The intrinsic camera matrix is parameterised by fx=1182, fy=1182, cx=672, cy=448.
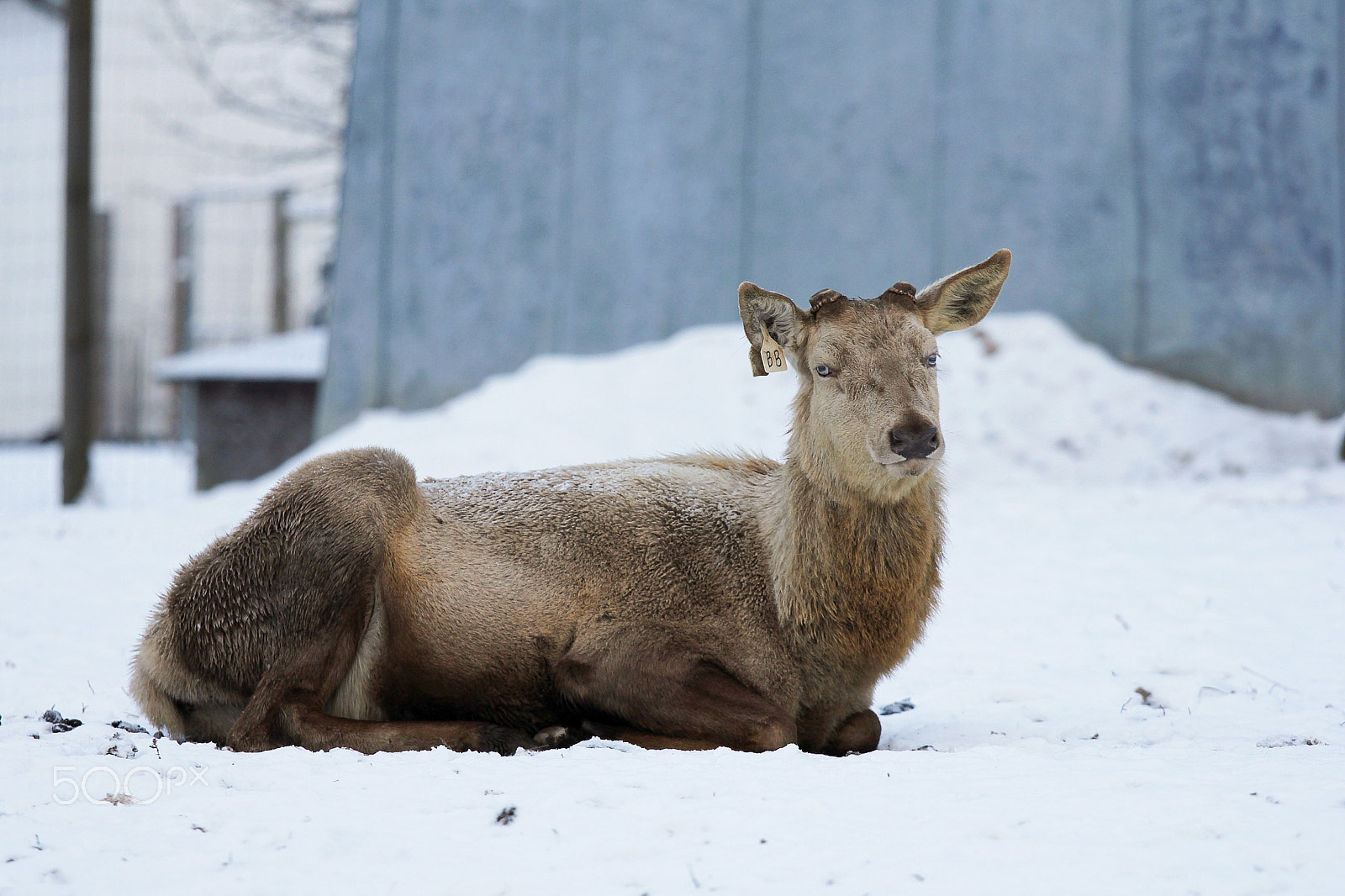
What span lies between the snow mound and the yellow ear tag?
15.4 feet

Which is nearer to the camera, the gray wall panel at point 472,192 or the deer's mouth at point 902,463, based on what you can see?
the deer's mouth at point 902,463

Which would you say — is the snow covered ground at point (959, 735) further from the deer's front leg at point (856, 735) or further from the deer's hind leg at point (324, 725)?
the deer's hind leg at point (324, 725)

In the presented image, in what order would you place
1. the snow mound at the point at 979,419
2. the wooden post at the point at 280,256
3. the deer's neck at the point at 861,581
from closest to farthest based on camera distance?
the deer's neck at the point at 861,581 → the snow mound at the point at 979,419 → the wooden post at the point at 280,256

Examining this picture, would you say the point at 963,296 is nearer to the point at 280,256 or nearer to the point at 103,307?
the point at 280,256

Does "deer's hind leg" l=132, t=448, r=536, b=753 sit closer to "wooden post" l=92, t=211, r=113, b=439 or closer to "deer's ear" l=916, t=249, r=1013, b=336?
"deer's ear" l=916, t=249, r=1013, b=336

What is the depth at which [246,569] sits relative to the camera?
4074 millimetres

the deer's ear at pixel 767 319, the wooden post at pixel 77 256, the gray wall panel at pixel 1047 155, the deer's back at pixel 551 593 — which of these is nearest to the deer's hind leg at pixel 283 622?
the deer's back at pixel 551 593

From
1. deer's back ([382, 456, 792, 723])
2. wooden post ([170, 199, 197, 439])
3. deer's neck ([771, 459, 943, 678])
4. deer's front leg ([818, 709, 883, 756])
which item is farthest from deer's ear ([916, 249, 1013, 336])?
wooden post ([170, 199, 197, 439])

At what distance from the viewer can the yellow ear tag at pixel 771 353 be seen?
14.3 ft

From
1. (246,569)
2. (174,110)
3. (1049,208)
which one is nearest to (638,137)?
(1049,208)

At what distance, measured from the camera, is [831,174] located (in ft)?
34.1

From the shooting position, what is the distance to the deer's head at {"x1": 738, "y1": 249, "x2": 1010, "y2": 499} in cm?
389

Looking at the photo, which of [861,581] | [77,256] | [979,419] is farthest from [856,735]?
[77,256]

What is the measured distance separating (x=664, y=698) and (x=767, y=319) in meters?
1.44
